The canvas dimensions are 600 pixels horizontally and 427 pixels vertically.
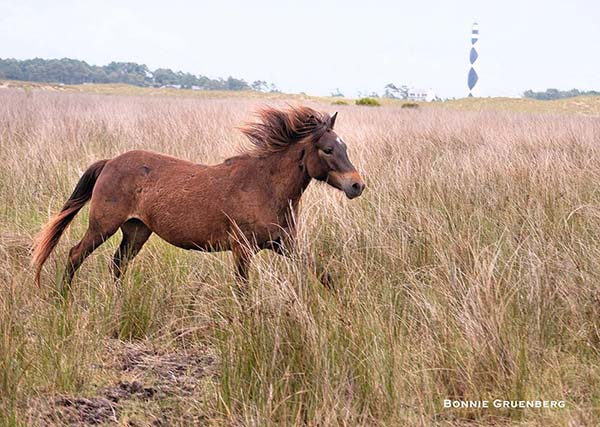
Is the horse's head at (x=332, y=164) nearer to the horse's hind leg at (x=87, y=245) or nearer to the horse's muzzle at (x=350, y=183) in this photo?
the horse's muzzle at (x=350, y=183)

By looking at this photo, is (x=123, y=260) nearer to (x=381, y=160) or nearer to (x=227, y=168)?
(x=227, y=168)

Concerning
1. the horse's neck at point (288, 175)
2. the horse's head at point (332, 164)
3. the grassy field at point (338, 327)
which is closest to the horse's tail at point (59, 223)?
the grassy field at point (338, 327)

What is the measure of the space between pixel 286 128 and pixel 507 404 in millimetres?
2217

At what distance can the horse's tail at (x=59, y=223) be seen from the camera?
5234 mm

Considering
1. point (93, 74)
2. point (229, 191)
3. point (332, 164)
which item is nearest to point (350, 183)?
point (332, 164)

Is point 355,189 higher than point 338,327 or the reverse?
higher

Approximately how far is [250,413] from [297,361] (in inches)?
16.6

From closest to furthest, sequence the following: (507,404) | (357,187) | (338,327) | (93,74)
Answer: (507,404) → (338,327) → (357,187) → (93,74)

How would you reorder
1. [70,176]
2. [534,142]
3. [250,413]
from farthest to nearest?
[534,142]
[70,176]
[250,413]

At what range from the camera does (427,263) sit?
5395mm

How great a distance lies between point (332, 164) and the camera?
484cm

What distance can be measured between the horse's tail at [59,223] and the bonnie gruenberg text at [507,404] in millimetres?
2705

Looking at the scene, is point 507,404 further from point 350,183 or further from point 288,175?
point 288,175

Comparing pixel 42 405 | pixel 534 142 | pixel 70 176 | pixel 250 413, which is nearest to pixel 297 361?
pixel 250 413
